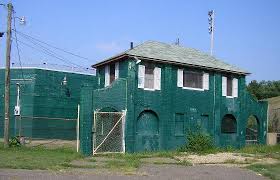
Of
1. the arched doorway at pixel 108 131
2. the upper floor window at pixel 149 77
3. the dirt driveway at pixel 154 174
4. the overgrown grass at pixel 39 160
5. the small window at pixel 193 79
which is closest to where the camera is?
the dirt driveway at pixel 154 174

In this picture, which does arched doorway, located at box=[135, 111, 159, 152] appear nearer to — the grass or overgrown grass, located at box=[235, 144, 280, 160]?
the grass

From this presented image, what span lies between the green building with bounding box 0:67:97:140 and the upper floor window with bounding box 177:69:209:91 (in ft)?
27.9

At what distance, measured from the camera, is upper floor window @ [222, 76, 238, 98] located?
29.3 meters

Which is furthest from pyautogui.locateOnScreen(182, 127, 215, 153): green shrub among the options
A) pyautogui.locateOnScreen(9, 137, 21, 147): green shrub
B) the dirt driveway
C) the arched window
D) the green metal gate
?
pyautogui.locateOnScreen(9, 137, 21, 147): green shrub

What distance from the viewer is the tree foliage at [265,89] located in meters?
65.4

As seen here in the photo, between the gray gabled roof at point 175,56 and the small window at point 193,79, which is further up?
the gray gabled roof at point 175,56

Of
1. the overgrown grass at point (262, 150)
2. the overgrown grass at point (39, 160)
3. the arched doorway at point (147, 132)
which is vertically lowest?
the overgrown grass at point (262, 150)

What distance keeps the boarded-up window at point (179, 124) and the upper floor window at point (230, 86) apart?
14.3ft

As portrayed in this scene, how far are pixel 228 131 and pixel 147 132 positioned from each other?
23.2 feet

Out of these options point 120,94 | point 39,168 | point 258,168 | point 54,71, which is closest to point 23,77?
point 54,71

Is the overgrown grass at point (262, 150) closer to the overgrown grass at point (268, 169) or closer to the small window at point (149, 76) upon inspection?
the overgrown grass at point (268, 169)

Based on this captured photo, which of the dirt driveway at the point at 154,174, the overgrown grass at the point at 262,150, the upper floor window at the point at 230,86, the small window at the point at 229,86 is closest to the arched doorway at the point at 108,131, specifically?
the dirt driveway at the point at 154,174

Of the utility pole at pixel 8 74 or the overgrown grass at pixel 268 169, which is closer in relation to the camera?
the overgrown grass at pixel 268 169

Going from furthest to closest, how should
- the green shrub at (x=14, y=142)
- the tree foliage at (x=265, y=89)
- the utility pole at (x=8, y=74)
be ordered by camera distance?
the tree foliage at (x=265, y=89)
the green shrub at (x=14, y=142)
the utility pole at (x=8, y=74)
